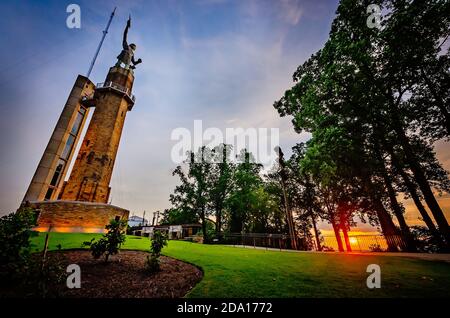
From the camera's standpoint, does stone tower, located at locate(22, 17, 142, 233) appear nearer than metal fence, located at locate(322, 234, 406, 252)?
No

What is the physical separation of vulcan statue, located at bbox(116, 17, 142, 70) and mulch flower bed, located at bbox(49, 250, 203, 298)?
31.5 m

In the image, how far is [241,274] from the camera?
6.05 meters

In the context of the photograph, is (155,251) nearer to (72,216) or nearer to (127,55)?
(72,216)

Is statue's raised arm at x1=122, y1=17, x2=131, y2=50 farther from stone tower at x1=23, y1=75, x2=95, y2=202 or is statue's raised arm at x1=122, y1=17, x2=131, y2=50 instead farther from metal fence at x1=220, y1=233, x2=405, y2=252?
metal fence at x1=220, y1=233, x2=405, y2=252

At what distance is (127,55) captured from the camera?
30812 millimetres

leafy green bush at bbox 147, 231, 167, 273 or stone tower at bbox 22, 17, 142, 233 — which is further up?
stone tower at bbox 22, 17, 142, 233

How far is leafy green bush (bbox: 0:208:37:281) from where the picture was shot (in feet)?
13.1

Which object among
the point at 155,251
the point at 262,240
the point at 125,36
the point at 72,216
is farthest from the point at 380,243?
the point at 125,36

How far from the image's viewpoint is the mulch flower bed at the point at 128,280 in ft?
14.5

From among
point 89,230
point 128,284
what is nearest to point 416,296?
point 128,284

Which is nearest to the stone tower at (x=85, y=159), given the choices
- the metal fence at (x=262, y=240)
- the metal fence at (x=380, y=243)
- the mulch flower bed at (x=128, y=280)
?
the mulch flower bed at (x=128, y=280)

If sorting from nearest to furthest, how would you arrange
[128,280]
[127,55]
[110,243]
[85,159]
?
[128,280]
[110,243]
[85,159]
[127,55]

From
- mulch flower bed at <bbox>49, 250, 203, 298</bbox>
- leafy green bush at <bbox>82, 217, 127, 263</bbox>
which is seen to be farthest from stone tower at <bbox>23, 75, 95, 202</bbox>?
leafy green bush at <bbox>82, 217, 127, 263</bbox>

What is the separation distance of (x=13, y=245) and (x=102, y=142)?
77.0ft
